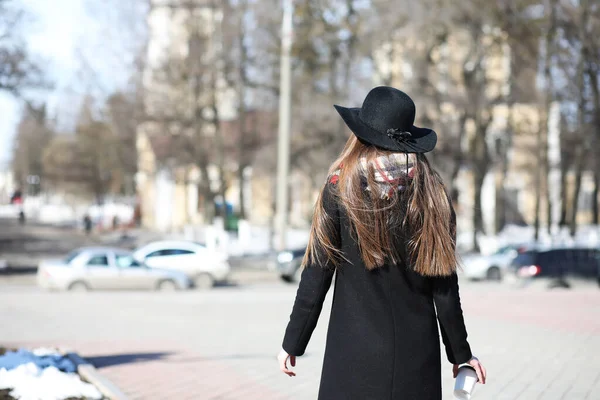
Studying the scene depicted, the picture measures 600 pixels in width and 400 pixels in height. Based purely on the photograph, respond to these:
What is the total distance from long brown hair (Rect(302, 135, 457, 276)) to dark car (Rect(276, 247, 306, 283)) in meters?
26.1

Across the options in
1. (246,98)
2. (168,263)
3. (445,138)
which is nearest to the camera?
(168,263)

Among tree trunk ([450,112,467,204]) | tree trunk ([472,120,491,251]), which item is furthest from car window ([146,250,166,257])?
tree trunk ([472,120,491,251])

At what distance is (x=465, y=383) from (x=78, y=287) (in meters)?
22.4

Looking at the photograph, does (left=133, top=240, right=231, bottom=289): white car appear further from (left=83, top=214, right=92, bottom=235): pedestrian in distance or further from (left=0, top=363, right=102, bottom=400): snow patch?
(left=83, top=214, right=92, bottom=235): pedestrian in distance

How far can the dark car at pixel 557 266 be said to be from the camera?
26.4 meters

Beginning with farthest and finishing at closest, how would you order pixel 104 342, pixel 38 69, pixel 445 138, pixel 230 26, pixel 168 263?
pixel 230 26 → pixel 445 138 → pixel 38 69 → pixel 168 263 → pixel 104 342

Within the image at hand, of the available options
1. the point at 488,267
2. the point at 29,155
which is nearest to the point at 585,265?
the point at 488,267

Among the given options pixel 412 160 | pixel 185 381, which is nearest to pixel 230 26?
pixel 185 381

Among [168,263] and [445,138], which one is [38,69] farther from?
[445,138]

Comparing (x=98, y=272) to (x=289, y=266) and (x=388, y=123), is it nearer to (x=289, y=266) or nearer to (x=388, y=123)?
(x=289, y=266)

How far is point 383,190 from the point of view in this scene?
12.1 feet

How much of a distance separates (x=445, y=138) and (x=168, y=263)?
1508 cm

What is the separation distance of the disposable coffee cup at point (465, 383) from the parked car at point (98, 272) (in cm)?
2218

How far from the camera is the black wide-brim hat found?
3.75 meters
